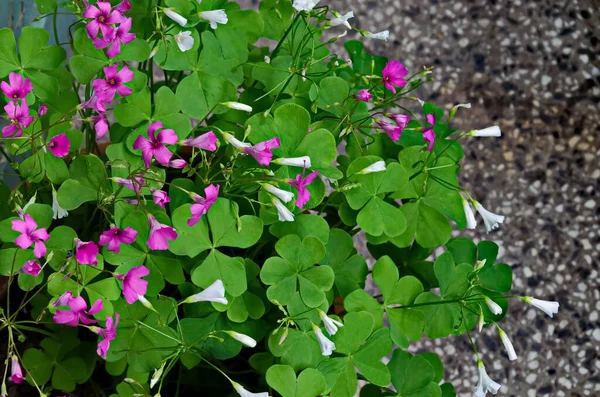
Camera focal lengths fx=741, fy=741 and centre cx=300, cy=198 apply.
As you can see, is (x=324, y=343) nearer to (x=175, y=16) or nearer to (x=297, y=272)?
(x=297, y=272)

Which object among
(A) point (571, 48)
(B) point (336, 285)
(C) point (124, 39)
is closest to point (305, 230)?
(B) point (336, 285)

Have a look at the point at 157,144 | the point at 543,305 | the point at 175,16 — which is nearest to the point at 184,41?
the point at 175,16

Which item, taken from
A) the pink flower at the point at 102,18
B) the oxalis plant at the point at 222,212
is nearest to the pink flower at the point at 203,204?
the oxalis plant at the point at 222,212

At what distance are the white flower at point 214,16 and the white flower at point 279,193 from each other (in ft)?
0.69

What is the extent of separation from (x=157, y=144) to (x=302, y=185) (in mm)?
171

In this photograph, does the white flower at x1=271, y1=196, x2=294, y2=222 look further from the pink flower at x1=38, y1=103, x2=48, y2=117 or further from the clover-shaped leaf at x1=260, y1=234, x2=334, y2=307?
the pink flower at x1=38, y1=103, x2=48, y2=117

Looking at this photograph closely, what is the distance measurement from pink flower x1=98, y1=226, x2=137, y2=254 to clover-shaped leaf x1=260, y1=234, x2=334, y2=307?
0.18 meters

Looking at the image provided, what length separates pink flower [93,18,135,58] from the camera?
33.4 inches

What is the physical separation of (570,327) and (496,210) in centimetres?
34

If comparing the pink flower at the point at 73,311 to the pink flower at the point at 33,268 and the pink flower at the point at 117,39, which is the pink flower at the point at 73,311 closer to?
the pink flower at the point at 33,268

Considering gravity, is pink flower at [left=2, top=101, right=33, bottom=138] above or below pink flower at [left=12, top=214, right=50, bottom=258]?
above

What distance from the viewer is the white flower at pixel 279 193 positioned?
844mm

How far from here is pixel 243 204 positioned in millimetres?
1027

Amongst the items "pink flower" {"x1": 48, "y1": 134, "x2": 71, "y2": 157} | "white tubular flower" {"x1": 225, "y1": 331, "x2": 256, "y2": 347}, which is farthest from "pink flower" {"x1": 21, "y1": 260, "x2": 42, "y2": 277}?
"white tubular flower" {"x1": 225, "y1": 331, "x2": 256, "y2": 347}
